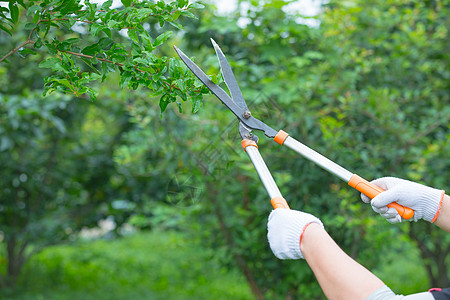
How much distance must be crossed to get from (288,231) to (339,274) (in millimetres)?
175

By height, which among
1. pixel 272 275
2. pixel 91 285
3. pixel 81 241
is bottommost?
pixel 91 285

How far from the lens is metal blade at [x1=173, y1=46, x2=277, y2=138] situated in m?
1.44

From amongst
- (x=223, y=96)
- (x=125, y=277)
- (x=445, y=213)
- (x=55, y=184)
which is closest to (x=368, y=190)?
(x=445, y=213)

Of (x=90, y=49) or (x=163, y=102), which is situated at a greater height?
(x=90, y=49)

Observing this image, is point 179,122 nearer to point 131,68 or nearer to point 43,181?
point 131,68

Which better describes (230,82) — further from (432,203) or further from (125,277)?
(125,277)

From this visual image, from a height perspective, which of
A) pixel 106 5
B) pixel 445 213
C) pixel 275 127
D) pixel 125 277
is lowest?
pixel 125 277

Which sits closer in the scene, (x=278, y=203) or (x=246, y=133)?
(x=278, y=203)

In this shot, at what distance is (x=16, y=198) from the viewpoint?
4.52 m

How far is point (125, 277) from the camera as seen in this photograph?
219 inches

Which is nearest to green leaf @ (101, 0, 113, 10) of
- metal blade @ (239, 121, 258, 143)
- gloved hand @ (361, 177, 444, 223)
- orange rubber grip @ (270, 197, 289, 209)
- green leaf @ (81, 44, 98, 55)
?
green leaf @ (81, 44, 98, 55)

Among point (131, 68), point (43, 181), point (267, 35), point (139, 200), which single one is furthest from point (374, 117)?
point (43, 181)

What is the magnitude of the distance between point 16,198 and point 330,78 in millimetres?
3290

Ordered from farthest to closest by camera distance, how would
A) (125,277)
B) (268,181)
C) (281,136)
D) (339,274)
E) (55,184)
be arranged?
(125,277) < (55,184) < (281,136) < (268,181) < (339,274)
